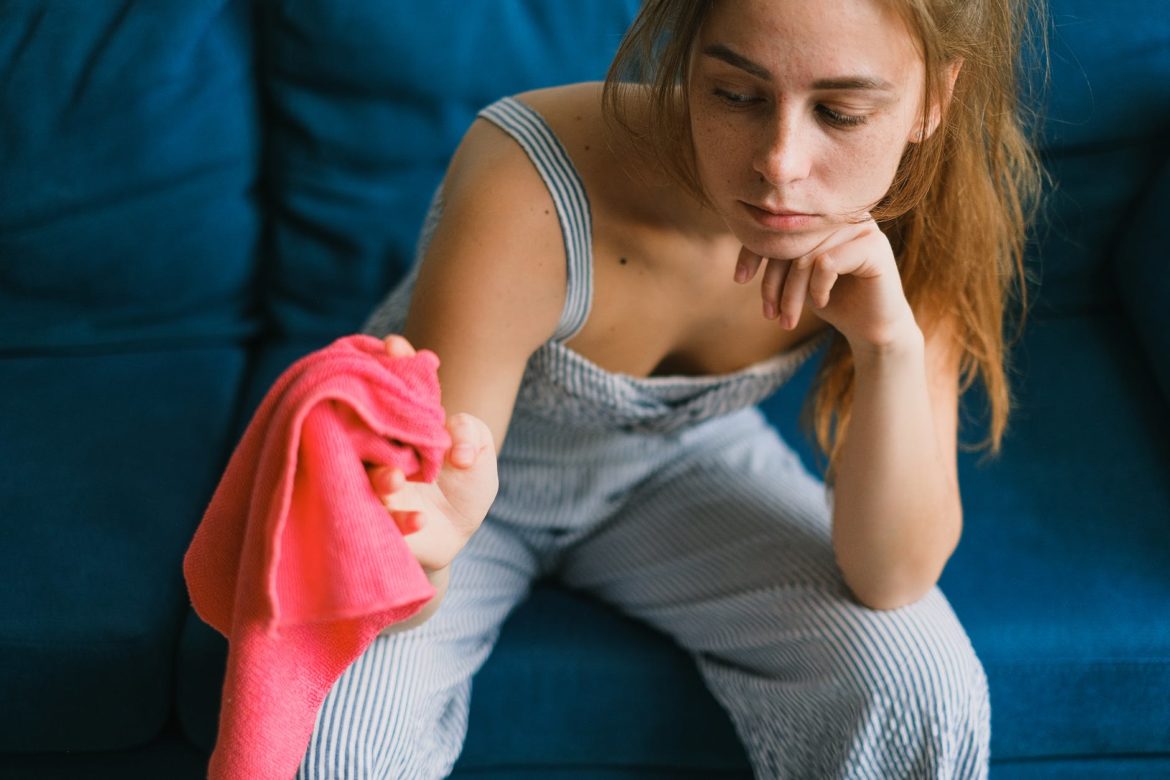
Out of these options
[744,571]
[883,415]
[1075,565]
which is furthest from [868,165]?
[1075,565]

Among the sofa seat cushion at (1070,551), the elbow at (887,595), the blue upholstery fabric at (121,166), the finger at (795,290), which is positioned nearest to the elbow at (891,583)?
the elbow at (887,595)

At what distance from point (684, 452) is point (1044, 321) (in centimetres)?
59

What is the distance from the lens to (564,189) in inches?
40.5

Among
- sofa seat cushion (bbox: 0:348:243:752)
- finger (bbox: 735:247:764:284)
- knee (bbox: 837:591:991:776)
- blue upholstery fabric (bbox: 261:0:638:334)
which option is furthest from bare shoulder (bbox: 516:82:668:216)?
sofa seat cushion (bbox: 0:348:243:752)

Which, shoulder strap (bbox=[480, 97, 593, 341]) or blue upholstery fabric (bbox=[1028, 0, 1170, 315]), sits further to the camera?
blue upholstery fabric (bbox=[1028, 0, 1170, 315])

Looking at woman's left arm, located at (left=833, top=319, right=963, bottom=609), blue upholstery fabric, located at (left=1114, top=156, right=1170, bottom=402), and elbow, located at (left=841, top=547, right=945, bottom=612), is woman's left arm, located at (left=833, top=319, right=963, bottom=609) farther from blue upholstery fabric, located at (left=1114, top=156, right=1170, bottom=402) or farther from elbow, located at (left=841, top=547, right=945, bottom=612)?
blue upholstery fabric, located at (left=1114, top=156, right=1170, bottom=402)

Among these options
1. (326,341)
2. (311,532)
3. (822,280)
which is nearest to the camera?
(311,532)

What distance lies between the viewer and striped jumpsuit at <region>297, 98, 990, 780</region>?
103cm

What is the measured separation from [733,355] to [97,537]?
706 millimetres

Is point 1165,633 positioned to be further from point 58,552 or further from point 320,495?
point 58,552

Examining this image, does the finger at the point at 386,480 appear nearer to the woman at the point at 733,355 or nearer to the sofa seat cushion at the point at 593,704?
the woman at the point at 733,355

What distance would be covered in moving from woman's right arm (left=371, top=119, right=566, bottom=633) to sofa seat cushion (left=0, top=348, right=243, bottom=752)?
32 cm

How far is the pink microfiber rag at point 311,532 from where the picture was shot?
703 millimetres

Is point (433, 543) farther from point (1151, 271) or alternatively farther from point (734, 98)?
point (1151, 271)
